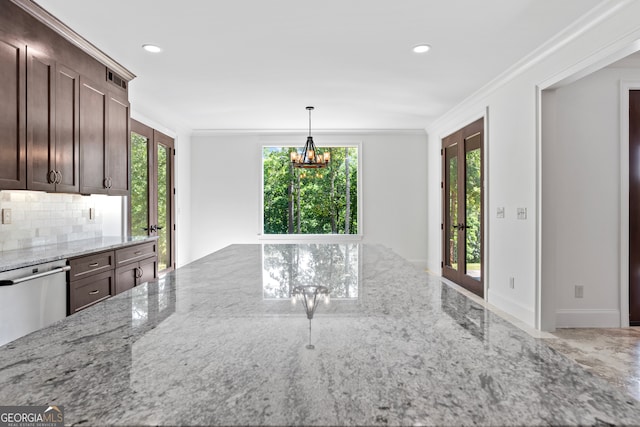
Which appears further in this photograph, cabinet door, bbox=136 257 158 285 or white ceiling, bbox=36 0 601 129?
cabinet door, bbox=136 257 158 285

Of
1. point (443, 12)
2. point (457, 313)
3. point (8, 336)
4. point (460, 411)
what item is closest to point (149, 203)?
point (8, 336)

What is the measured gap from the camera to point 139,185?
469 cm

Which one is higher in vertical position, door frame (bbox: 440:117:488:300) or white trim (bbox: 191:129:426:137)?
white trim (bbox: 191:129:426:137)

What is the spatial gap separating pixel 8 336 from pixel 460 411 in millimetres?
2385

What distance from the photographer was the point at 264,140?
647 centimetres

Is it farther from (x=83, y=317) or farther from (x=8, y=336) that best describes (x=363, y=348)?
(x=8, y=336)

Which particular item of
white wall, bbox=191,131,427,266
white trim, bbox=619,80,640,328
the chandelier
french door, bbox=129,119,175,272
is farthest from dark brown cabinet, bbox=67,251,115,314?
white trim, bbox=619,80,640,328

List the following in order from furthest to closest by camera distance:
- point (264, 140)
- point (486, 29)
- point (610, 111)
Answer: point (264, 140)
point (610, 111)
point (486, 29)

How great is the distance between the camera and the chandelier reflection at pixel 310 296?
102 centimetres

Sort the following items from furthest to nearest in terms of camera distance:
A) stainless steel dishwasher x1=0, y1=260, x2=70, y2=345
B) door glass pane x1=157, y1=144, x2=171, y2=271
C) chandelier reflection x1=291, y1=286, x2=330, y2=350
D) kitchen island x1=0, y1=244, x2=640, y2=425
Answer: door glass pane x1=157, y1=144, x2=171, y2=271 < stainless steel dishwasher x1=0, y1=260, x2=70, y2=345 < chandelier reflection x1=291, y1=286, x2=330, y2=350 < kitchen island x1=0, y1=244, x2=640, y2=425

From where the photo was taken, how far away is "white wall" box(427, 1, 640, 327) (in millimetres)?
2572

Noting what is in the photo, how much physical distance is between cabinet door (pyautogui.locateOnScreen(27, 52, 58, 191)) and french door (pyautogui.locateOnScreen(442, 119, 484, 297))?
4.29m

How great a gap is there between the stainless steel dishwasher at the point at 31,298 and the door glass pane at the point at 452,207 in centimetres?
468

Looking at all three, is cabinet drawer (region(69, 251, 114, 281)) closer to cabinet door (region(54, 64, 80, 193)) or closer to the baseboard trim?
cabinet door (region(54, 64, 80, 193))
